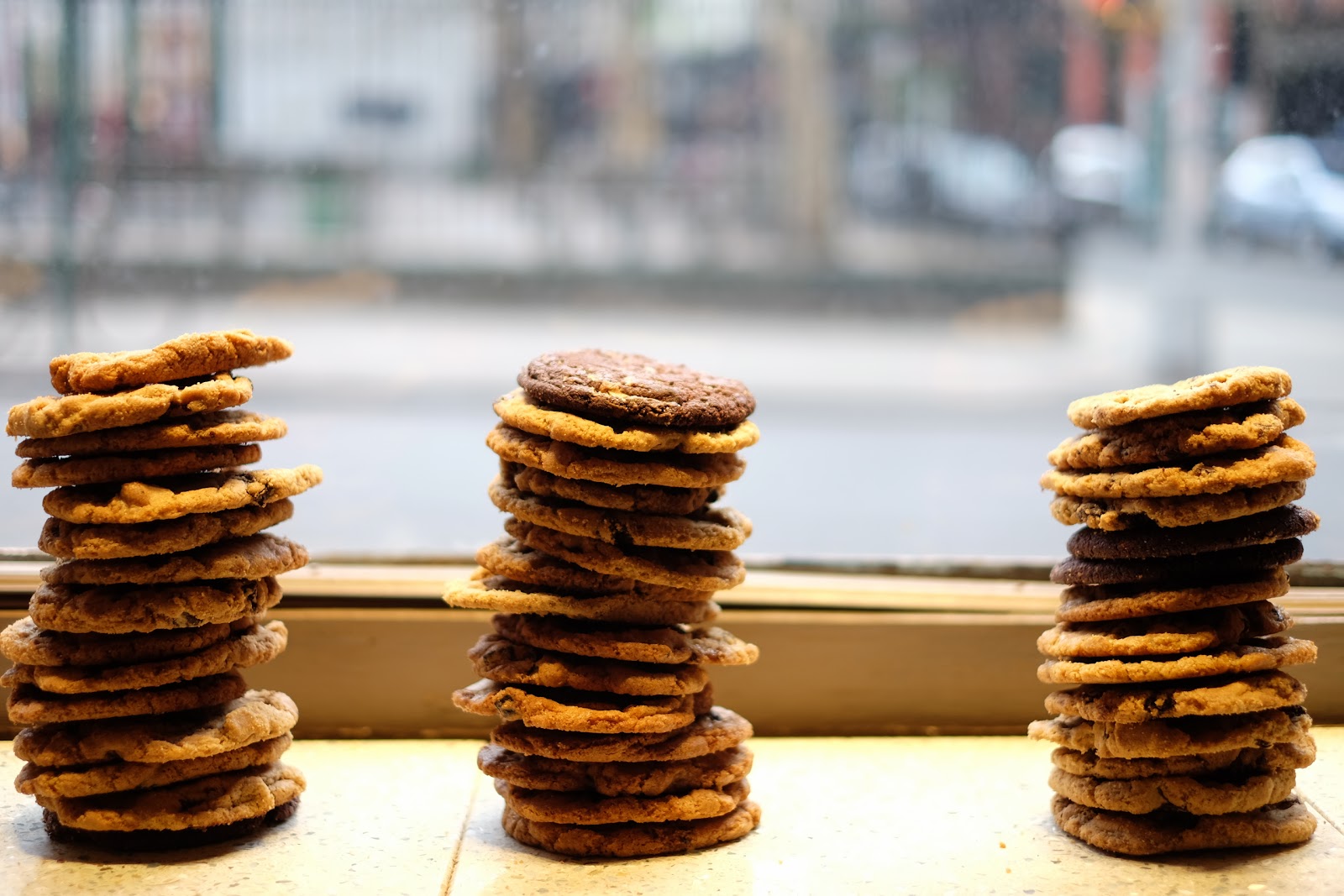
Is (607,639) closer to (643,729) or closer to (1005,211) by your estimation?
(643,729)

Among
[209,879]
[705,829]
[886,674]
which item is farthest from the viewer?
[886,674]

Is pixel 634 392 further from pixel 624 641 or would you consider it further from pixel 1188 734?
pixel 1188 734

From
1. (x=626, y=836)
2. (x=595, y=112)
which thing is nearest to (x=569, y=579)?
(x=626, y=836)

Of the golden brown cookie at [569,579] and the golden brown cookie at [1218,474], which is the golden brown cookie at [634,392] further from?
the golden brown cookie at [1218,474]

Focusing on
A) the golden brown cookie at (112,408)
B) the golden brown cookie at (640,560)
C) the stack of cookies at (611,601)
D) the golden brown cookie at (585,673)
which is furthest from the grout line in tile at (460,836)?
the golden brown cookie at (112,408)

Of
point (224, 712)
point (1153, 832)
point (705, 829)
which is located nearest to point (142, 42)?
point (224, 712)

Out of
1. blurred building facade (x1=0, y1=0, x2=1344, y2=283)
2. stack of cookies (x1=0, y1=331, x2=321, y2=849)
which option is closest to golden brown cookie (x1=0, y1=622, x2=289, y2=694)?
stack of cookies (x1=0, y1=331, x2=321, y2=849)
